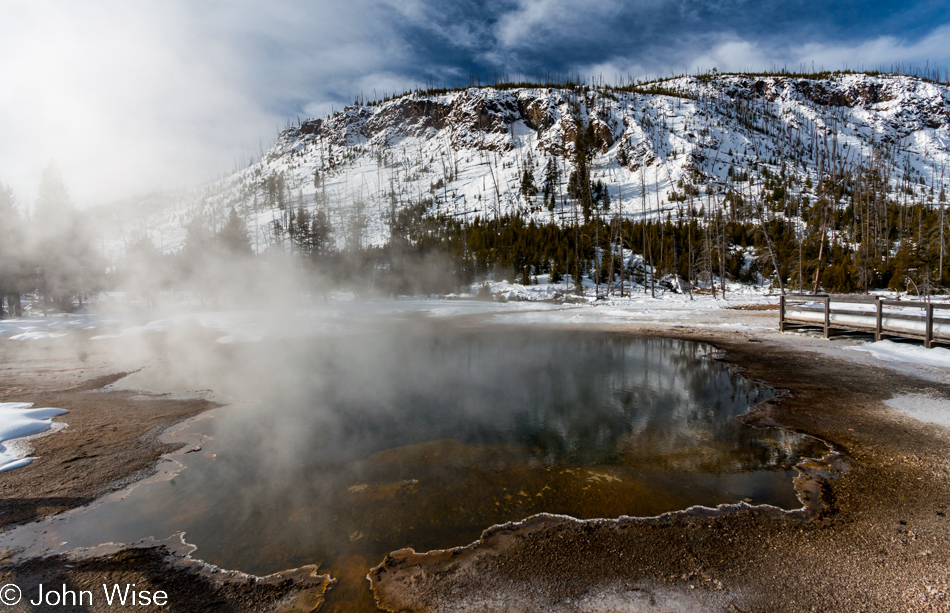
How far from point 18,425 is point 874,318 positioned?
2188cm

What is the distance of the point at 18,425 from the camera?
6703 mm

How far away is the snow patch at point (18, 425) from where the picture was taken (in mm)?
5568

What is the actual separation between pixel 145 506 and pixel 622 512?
5420 millimetres

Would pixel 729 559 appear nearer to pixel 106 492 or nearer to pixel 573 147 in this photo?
pixel 106 492

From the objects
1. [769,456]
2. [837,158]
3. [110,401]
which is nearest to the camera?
[769,456]

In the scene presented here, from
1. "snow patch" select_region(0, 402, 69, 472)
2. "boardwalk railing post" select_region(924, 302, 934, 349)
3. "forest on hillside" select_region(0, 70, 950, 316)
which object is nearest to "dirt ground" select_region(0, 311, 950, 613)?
"snow patch" select_region(0, 402, 69, 472)

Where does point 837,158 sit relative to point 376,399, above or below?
above

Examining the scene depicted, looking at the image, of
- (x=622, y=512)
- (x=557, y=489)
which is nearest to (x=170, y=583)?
(x=557, y=489)

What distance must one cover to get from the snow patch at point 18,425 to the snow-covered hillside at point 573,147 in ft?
197

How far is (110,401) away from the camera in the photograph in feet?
27.7

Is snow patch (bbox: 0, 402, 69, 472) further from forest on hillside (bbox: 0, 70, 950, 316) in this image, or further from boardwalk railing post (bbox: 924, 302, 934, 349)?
forest on hillside (bbox: 0, 70, 950, 316)

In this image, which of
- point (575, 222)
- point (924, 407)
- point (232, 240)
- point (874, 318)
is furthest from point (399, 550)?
point (575, 222)

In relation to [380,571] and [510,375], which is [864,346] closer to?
[510,375]

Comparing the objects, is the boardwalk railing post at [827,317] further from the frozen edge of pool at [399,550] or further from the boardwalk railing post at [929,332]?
the frozen edge of pool at [399,550]
